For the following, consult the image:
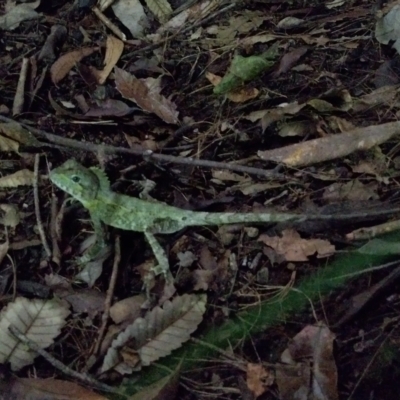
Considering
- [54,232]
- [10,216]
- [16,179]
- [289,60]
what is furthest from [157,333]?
[289,60]

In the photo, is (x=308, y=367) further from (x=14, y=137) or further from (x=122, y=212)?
(x=14, y=137)

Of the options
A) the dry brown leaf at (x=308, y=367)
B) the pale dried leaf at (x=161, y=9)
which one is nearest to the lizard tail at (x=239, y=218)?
the dry brown leaf at (x=308, y=367)

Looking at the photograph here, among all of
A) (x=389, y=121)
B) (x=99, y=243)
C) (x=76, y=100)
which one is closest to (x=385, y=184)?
(x=389, y=121)

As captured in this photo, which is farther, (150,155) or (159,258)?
(150,155)

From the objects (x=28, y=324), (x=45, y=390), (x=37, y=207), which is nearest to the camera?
(x=45, y=390)

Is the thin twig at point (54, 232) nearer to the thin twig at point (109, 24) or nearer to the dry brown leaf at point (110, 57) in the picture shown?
the dry brown leaf at point (110, 57)

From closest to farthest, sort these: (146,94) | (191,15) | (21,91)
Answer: (146,94) → (21,91) → (191,15)

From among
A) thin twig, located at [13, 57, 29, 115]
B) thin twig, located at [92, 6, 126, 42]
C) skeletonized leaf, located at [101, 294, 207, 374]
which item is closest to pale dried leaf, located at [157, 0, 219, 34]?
thin twig, located at [92, 6, 126, 42]
